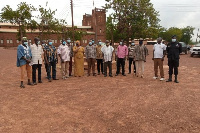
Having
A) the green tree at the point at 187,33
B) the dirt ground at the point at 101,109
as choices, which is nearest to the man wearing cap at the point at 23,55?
the dirt ground at the point at 101,109

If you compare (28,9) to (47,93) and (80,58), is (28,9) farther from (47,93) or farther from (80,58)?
(47,93)

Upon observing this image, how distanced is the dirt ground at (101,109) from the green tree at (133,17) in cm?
2093

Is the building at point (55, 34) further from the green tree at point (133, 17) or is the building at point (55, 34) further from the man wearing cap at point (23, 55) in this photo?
the man wearing cap at point (23, 55)

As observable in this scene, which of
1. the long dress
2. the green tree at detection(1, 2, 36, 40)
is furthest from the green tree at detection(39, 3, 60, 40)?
the long dress

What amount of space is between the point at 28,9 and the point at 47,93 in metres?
33.0

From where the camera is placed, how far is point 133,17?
26078mm

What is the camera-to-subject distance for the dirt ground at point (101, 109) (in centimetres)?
354

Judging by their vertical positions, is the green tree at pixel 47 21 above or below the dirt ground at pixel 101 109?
above

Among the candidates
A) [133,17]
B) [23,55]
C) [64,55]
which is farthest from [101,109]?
[133,17]

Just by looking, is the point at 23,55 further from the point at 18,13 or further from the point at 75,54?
the point at 18,13

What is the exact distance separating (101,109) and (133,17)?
925 inches

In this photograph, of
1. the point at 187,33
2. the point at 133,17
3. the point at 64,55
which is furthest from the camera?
the point at 187,33

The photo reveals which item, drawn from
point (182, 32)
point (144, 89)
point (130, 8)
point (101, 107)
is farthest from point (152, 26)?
point (182, 32)

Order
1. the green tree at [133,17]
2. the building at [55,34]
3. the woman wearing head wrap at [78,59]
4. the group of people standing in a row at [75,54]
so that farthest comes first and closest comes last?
1. the building at [55,34]
2. the green tree at [133,17]
3. the woman wearing head wrap at [78,59]
4. the group of people standing in a row at [75,54]
